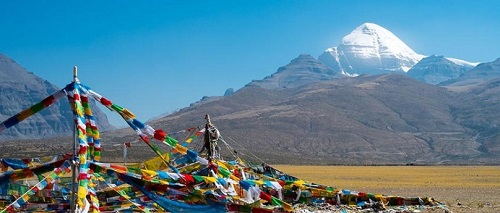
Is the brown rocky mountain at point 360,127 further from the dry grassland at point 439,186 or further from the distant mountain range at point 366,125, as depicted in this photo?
the dry grassland at point 439,186

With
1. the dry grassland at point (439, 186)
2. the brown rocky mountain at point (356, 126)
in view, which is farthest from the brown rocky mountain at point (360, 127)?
the dry grassland at point (439, 186)

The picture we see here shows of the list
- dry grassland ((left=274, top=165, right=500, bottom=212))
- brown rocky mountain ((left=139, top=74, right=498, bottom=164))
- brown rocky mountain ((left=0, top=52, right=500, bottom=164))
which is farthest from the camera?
brown rocky mountain ((left=139, top=74, right=498, bottom=164))

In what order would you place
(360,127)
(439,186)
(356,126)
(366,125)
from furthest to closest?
(366,125)
(356,126)
(360,127)
(439,186)

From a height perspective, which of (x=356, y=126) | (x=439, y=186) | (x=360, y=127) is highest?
(x=356, y=126)

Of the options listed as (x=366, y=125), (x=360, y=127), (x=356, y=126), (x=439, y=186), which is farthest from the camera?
(x=366, y=125)

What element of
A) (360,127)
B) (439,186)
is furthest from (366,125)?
(439,186)

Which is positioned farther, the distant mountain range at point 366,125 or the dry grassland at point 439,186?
the distant mountain range at point 366,125

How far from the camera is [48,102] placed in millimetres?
10312

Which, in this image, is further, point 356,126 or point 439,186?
point 356,126

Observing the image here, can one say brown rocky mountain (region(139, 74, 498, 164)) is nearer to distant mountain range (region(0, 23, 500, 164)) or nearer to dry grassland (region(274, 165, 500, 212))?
distant mountain range (region(0, 23, 500, 164))

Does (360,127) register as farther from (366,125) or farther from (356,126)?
(366,125)

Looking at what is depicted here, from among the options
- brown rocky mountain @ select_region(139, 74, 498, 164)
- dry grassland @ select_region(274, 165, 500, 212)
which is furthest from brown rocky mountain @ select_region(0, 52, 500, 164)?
dry grassland @ select_region(274, 165, 500, 212)

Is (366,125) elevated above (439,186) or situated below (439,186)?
above

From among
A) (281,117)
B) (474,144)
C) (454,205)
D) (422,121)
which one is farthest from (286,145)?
(454,205)
